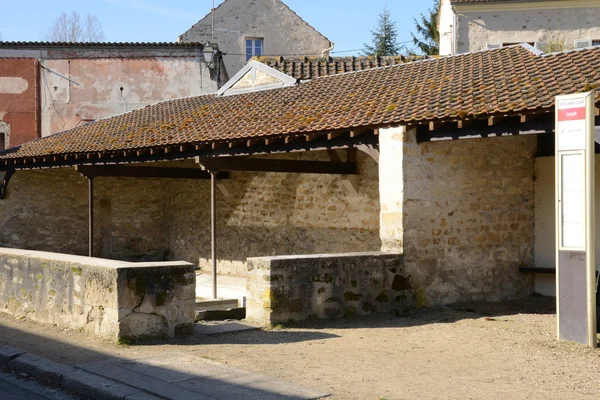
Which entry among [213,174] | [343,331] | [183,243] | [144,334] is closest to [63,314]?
[144,334]

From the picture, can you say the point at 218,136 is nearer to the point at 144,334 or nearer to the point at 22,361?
the point at 144,334

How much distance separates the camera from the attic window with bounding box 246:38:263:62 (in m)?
26.6

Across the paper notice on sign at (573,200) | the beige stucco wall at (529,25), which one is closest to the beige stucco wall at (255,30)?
the beige stucco wall at (529,25)

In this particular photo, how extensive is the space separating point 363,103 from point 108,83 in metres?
13.4

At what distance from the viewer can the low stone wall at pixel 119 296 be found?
7016mm

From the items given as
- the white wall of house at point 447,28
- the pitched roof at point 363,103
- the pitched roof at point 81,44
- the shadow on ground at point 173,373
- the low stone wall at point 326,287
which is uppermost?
the white wall of house at point 447,28

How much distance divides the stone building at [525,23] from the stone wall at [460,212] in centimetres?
1105

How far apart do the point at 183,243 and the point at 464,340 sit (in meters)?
10.1

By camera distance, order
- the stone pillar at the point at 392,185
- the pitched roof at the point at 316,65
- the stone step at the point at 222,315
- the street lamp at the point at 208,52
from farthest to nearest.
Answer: the street lamp at the point at 208,52, the pitched roof at the point at 316,65, the stone pillar at the point at 392,185, the stone step at the point at 222,315

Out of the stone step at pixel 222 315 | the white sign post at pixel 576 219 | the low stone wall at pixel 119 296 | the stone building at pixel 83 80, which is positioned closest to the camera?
the white sign post at pixel 576 219

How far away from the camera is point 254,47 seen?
87.8 ft

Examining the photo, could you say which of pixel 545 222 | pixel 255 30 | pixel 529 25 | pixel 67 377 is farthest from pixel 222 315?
pixel 255 30

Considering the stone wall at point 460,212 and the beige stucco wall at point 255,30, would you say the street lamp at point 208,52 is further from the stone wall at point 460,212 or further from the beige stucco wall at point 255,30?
the stone wall at point 460,212

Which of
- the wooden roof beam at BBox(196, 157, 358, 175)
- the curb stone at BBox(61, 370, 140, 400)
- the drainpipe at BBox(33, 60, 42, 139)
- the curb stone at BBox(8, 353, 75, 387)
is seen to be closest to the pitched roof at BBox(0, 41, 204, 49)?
the drainpipe at BBox(33, 60, 42, 139)
